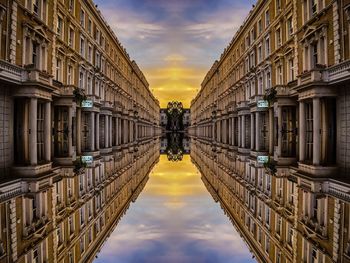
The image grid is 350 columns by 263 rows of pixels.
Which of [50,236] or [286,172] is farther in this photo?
[286,172]

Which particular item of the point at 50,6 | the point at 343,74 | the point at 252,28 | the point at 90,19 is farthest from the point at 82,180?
the point at 252,28

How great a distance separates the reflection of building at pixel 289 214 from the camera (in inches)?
340

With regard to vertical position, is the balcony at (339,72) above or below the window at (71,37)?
below

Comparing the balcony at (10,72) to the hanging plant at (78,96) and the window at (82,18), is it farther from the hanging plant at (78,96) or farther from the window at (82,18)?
the window at (82,18)

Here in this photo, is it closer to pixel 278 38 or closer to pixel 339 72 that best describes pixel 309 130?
pixel 339 72

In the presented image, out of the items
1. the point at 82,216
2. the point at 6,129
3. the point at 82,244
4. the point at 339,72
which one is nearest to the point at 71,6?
the point at 6,129

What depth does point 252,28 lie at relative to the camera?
45406mm

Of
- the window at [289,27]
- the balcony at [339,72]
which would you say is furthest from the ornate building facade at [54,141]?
the window at [289,27]

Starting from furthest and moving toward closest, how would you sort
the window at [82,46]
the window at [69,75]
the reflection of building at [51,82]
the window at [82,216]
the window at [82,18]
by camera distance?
1. the window at [82,46]
2. the window at [82,18]
3. the window at [69,75]
4. the reflection of building at [51,82]
5. the window at [82,216]

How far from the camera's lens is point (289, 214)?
11.8 metres

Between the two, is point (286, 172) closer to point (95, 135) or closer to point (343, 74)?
point (343, 74)

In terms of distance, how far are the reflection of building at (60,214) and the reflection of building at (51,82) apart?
3.75 m

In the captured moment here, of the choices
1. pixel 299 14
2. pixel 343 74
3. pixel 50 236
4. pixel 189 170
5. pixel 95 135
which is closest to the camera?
pixel 50 236

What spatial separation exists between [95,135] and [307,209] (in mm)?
33763
